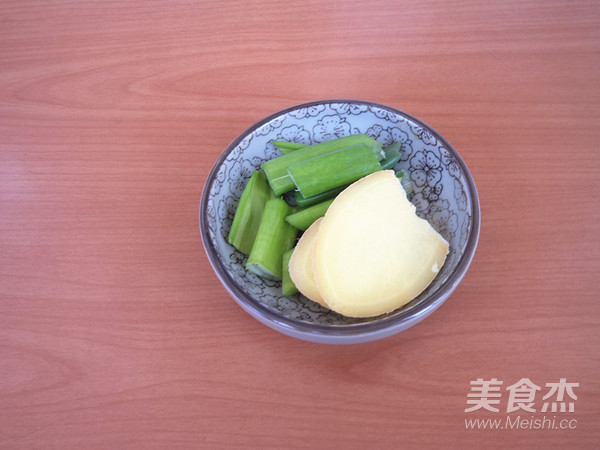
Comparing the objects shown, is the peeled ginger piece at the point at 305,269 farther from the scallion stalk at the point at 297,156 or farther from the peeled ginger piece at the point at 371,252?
the scallion stalk at the point at 297,156

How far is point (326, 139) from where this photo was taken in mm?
962

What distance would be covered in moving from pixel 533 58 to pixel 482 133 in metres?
0.29

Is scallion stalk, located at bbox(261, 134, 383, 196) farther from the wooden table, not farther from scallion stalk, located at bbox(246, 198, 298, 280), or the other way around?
the wooden table

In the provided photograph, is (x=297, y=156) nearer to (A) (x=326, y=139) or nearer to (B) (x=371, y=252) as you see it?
(A) (x=326, y=139)

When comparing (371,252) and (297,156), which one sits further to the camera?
(297,156)

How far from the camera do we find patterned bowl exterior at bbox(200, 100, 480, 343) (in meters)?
0.67

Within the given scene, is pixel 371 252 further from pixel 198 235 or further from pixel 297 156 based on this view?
pixel 198 235

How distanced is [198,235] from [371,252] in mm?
387

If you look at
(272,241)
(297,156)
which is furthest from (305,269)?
(297,156)

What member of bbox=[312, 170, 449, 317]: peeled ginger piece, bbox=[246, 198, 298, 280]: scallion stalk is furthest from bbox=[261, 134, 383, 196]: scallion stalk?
bbox=[312, 170, 449, 317]: peeled ginger piece

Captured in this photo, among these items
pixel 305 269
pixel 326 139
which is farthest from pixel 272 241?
pixel 326 139

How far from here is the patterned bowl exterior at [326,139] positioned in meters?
0.67

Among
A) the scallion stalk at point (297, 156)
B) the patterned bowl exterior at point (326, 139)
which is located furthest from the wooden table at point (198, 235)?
the scallion stalk at point (297, 156)

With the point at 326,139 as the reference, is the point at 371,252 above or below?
below
